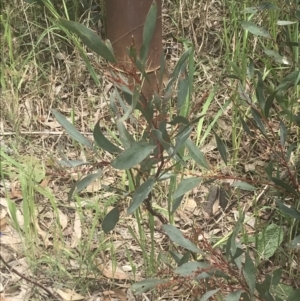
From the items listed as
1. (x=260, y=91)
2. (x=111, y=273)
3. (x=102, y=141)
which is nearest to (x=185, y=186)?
(x=102, y=141)

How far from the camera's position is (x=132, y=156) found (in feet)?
3.71

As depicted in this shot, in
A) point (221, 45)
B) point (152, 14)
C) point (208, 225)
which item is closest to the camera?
point (152, 14)

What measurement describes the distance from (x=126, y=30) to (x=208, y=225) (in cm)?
77

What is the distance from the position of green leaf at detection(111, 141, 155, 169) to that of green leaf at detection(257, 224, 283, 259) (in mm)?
700

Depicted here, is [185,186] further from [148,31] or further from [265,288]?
[148,31]

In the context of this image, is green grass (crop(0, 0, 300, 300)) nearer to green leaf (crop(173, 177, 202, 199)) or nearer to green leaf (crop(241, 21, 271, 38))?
green leaf (crop(241, 21, 271, 38))

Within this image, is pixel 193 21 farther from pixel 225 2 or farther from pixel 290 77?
pixel 290 77

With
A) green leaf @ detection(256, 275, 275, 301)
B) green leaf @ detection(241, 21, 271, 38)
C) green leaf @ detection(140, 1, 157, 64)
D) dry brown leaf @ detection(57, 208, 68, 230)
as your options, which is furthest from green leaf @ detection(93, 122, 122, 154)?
dry brown leaf @ detection(57, 208, 68, 230)

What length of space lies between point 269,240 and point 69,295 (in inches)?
25.0

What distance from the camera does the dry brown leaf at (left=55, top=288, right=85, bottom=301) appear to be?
1.77m

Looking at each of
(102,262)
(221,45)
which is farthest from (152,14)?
(221,45)

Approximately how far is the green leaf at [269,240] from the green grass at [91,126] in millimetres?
22

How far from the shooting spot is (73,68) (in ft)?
7.84

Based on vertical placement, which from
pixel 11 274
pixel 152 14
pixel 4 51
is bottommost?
pixel 11 274
